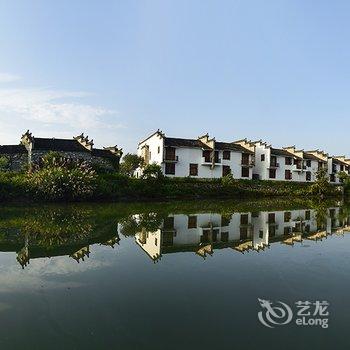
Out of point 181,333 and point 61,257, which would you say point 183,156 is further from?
point 181,333

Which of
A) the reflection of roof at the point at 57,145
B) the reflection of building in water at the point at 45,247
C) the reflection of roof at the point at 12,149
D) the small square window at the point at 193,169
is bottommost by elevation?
the reflection of building in water at the point at 45,247

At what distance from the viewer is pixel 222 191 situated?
172 feet

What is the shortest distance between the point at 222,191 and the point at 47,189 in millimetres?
25917

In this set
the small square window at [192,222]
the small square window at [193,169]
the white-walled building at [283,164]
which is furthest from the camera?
the white-walled building at [283,164]

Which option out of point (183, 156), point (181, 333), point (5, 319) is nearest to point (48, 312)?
point (5, 319)

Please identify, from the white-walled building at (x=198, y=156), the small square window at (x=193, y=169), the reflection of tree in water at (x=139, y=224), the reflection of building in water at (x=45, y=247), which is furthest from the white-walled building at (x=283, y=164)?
the reflection of building in water at (x=45, y=247)

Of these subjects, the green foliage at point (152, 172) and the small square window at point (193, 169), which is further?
the small square window at point (193, 169)

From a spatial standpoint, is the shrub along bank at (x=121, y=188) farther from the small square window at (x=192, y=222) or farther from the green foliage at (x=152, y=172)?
the small square window at (x=192, y=222)

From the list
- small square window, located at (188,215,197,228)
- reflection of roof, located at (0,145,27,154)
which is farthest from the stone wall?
small square window, located at (188,215,197,228)

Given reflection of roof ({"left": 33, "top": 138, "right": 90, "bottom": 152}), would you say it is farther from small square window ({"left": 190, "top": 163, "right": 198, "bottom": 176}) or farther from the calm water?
the calm water

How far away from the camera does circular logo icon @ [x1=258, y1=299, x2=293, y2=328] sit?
7.60m

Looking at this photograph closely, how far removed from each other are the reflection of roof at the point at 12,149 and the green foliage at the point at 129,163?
53.5ft

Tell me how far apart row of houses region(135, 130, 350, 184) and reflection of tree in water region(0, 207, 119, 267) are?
34.7 meters

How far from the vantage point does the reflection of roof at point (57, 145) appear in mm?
50219
